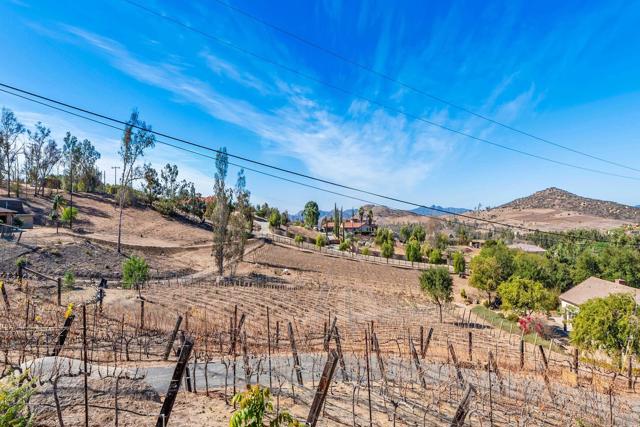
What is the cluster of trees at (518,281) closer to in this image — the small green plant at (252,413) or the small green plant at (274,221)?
the small green plant at (252,413)

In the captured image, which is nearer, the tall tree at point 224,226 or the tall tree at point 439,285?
the tall tree at point 439,285

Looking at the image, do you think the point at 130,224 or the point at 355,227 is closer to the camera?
the point at 130,224

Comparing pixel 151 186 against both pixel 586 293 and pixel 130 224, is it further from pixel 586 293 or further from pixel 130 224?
pixel 586 293

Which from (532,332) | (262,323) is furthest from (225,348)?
(532,332)

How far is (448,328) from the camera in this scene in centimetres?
2373

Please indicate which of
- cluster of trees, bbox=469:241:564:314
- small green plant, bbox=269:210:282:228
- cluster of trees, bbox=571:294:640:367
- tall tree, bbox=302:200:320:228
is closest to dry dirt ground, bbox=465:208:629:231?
tall tree, bbox=302:200:320:228

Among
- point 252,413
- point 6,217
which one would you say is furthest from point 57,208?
point 252,413

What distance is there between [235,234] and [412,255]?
32.3m

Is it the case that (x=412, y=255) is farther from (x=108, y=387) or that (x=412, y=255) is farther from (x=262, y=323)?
(x=108, y=387)

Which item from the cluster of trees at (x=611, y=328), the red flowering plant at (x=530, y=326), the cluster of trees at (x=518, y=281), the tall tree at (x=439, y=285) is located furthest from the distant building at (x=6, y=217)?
the cluster of trees at (x=611, y=328)

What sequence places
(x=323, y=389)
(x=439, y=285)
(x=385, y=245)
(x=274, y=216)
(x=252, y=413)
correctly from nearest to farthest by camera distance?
(x=252, y=413)
(x=323, y=389)
(x=439, y=285)
(x=385, y=245)
(x=274, y=216)

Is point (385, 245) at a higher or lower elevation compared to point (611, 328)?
higher

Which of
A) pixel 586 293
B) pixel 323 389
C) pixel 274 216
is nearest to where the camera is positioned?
pixel 323 389

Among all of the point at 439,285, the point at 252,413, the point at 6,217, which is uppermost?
the point at 6,217
